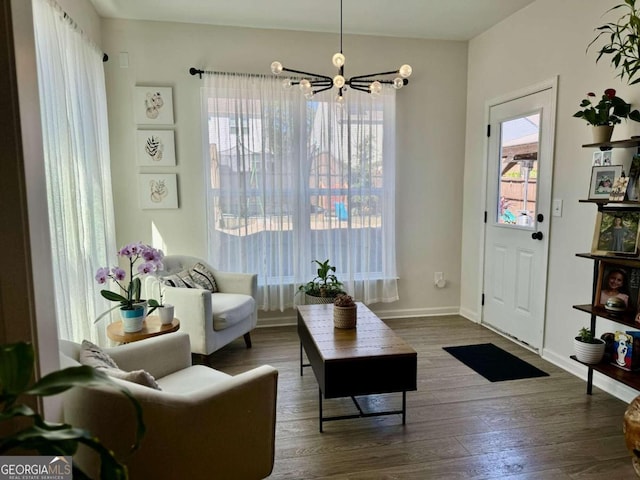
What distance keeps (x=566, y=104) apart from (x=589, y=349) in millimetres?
1775

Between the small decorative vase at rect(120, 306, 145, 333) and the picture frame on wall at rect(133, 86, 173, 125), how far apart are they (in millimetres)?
1969

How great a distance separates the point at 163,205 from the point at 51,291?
258 centimetres

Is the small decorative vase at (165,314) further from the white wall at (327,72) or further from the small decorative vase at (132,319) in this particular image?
the white wall at (327,72)

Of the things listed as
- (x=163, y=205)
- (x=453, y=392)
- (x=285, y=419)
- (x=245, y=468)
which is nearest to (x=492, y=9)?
(x=453, y=392)

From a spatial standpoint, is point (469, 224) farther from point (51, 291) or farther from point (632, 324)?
point (51, 291)

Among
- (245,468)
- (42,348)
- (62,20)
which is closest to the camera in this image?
(42,348)

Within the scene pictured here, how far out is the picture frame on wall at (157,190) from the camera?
3.82 m

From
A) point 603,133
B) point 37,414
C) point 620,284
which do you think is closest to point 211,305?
point 37,414

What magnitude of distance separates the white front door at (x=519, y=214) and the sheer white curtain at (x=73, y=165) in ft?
11.2

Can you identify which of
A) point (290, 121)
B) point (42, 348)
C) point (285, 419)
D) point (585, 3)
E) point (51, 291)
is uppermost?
point (585, 3)

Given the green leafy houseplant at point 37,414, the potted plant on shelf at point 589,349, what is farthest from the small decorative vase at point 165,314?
the potted plant on shelf at point 589,349

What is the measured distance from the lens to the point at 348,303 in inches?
103

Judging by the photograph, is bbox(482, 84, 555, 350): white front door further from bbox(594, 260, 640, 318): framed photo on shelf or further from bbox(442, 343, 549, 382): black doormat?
bbox(594, 260, 640, 318): framed photo on shelf

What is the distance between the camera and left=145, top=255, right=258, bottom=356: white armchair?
301 centimetres
